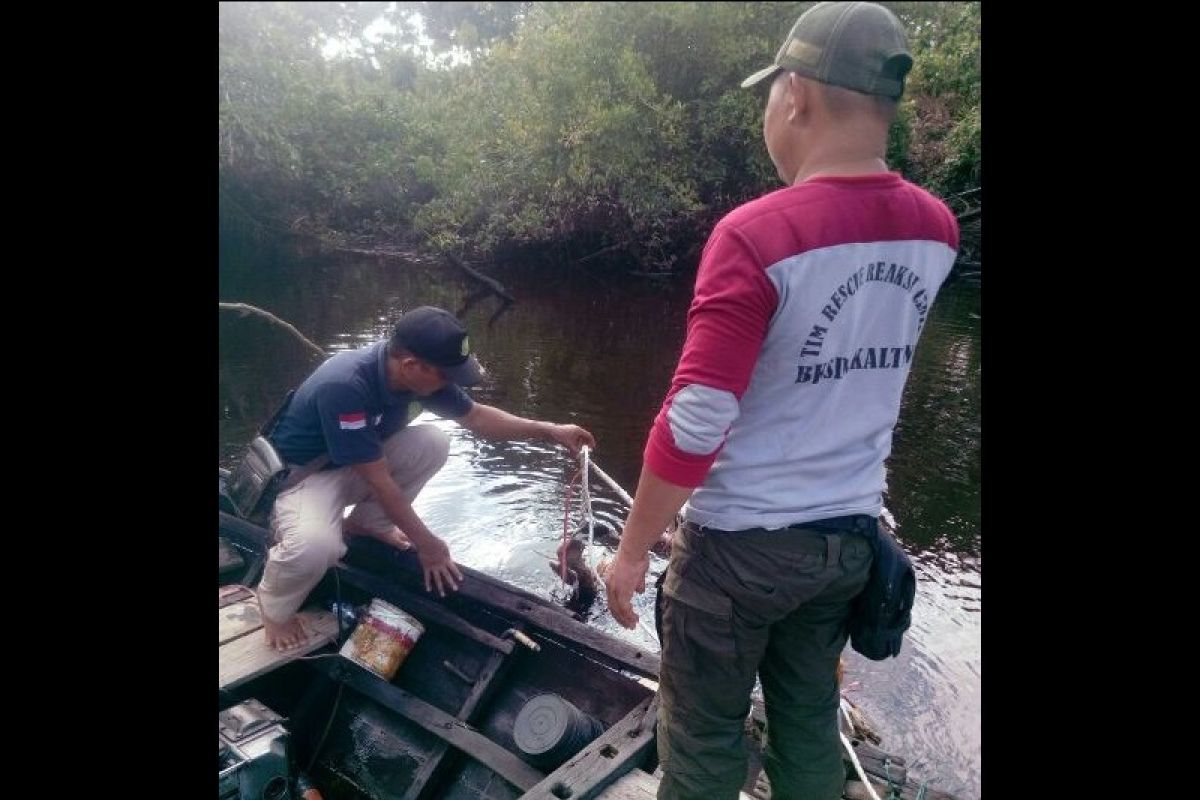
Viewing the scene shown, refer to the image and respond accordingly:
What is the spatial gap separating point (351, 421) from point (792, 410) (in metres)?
2.21

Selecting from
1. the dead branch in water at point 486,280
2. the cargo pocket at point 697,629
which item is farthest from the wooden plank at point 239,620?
the dead branch in water at point 486,280

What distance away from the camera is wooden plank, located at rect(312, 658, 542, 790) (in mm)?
2744

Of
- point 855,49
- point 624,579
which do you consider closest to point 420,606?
point 624,579

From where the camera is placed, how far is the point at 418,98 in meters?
24.8

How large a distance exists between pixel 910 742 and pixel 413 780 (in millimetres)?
2718

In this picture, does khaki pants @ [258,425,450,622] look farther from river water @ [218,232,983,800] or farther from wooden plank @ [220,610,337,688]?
river water @ [218,232,983,800]

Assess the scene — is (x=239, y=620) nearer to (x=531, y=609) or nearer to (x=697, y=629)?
(x=531, y=609)

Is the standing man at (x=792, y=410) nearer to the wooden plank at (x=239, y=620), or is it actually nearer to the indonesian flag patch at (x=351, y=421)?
the indonesian flag patch at (x=351, y=421)

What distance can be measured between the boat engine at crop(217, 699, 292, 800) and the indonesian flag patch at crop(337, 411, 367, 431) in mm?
1140

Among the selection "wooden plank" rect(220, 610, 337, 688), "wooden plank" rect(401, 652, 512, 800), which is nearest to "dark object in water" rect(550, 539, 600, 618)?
"wooden plank" rect(401, 652, 512, 800)

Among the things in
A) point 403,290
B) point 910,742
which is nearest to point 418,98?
point 403,290

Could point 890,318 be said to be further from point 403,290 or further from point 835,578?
point 403,290

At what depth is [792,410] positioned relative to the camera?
5.58ft

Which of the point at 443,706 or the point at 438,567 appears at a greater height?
the point at 438,567
